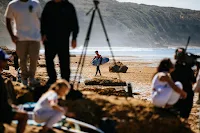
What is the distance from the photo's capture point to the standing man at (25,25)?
7902 mm

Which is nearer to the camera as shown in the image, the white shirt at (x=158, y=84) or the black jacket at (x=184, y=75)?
the white shirt at (x=158, y=84)

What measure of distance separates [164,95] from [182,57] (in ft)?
4.30

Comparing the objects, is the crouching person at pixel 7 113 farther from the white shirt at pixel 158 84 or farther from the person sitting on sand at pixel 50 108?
the white shirt at pixel 158 84

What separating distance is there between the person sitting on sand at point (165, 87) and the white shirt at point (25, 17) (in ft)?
9.51

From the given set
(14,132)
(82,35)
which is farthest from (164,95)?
(82,35)

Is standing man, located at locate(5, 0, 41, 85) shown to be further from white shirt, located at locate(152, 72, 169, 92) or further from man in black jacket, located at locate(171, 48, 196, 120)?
man in black jacket, located at locate(171, 48, 196, 120)

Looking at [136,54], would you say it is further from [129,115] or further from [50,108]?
[50,108]

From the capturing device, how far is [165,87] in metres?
7.29

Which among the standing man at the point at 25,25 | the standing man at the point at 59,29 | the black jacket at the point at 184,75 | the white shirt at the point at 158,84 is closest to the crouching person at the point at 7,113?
the standing man at the point at 59,29

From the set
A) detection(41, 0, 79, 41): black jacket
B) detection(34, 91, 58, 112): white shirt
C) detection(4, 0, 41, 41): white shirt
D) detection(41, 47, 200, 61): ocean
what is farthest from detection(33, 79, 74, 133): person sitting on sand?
detection(41, 47, 200, 61): ocean

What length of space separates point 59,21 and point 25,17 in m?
0.83

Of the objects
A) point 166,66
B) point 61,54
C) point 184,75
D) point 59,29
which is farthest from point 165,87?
point 59,29

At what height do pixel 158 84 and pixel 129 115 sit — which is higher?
pixel 158 84

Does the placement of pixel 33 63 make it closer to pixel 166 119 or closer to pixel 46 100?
pixel 46 100
